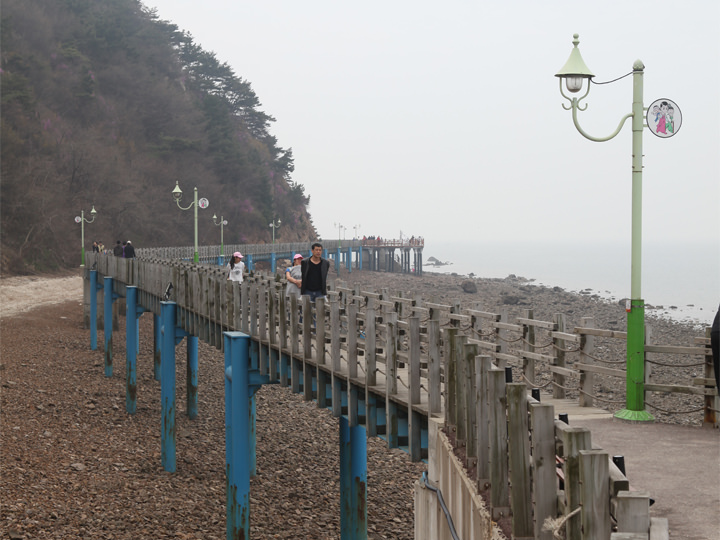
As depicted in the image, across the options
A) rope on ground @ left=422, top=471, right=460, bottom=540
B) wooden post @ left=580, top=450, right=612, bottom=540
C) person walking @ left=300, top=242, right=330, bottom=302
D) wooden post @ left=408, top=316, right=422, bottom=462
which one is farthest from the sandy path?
wooden post @ left=580, top=450, right=612, bottom=540

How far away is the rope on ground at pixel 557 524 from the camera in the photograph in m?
3.88

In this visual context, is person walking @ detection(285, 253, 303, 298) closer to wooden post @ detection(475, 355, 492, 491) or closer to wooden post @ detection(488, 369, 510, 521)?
wooden post @ detection(475, 355, 492, 491)

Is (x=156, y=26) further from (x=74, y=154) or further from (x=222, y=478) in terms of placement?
(x=222, y=478)

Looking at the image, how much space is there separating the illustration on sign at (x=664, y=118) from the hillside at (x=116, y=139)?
40.9 meters

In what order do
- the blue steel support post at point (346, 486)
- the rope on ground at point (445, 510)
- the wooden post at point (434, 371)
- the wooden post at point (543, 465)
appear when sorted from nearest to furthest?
1. the wooden post at point (543, 465)
2. the rope on ground at point (445, 510)
3. the wooden post at point (434, 371)
4. the blue steel support post at point (346, 486)

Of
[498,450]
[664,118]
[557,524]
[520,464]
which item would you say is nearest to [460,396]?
[498,450]

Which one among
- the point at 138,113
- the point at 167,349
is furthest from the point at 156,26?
the point at 167,349

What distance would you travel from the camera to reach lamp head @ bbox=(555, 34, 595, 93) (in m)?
9.88

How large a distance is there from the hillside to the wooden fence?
34.7 m

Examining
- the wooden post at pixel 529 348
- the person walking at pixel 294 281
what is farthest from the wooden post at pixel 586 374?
the person walking at pixel 294 281

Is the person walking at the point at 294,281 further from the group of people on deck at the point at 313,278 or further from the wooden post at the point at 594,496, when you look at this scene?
the wooden post at the point at 594,496

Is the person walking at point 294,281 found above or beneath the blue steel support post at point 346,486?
above

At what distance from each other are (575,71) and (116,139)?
6328 centimetres

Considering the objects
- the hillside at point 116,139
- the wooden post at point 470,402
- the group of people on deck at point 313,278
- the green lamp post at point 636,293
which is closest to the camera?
the wooden post at point 470,402
